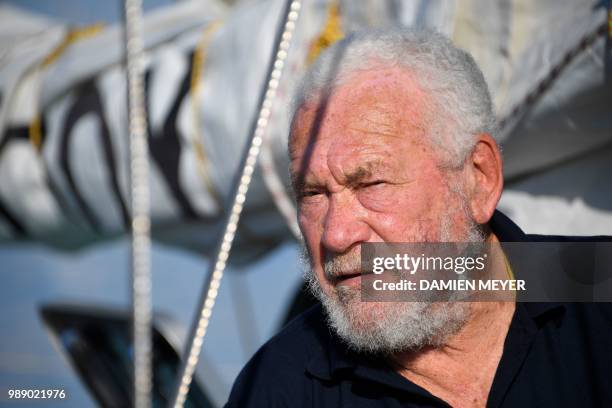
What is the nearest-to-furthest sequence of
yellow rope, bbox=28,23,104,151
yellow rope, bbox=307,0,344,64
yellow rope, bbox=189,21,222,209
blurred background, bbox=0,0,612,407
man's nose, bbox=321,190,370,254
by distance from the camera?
man's nose, bbox=321,190,370,254
blurred background, bbox=0,0,612,407
yellow rope, bbox=307,0,344,64
yellow rope, bbox=189,21,222,209
yellow rope, bbox=28,23,104,151

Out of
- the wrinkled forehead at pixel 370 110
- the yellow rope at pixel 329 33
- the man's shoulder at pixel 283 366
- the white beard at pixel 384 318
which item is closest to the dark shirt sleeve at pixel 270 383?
the man's shoulder at pixel 283 366

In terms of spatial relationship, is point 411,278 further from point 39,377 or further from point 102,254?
point 102,254

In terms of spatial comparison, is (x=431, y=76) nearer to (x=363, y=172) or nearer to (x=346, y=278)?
(x=363, y=172)

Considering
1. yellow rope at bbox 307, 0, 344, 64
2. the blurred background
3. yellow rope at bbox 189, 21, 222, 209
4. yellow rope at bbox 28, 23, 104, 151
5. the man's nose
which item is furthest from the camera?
yellow rope at bbox 28, 23, 104, 151

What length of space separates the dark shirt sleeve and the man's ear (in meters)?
0.35

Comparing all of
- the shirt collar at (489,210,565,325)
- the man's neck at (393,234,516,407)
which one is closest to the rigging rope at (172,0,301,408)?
the man's neck at (393,234,516,407)

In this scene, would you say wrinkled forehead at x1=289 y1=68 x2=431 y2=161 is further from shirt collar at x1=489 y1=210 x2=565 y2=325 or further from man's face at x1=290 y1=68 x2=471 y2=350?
shirt collar at x1=489 y1=210 x2=565 y2=325

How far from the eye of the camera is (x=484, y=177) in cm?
122

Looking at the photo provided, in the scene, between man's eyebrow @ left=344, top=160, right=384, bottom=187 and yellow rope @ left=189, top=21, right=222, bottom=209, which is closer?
man's eyebrow @ left=344, top=160, right=384, bottom=187

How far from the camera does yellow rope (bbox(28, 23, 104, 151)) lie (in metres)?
2.47

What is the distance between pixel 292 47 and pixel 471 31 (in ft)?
1.53

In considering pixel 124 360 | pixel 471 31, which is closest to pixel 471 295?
pixel 471 31

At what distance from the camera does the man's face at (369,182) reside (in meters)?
1.13

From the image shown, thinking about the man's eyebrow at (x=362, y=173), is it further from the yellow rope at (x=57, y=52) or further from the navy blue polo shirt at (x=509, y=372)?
the yellow rope at (x=57, y=52)
